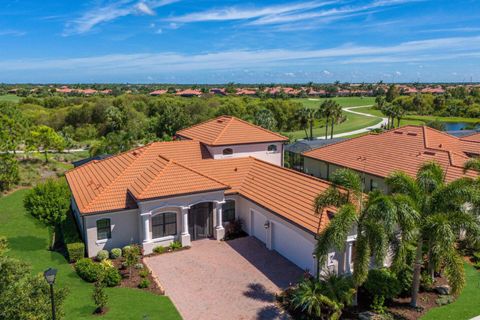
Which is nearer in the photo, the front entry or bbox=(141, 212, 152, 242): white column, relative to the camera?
bbox=(141, 212, 152, 242): white column

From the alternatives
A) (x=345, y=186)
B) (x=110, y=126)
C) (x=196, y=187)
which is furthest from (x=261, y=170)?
(x=110, y=126)

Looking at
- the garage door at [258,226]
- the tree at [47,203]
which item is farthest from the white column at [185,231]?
the tree at [47,203]

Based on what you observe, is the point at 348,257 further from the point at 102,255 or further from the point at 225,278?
the point at 102,255

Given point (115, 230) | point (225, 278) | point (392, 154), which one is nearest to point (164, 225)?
point (115, 230)

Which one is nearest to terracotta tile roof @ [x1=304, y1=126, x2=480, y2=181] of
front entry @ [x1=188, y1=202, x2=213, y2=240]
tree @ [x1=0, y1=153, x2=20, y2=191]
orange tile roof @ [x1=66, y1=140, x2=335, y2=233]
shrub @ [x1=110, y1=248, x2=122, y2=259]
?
orange tile roof @ [x1=66, y1=140, x2=335, y2=233]

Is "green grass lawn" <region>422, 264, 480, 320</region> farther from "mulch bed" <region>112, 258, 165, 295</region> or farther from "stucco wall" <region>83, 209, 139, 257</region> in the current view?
"stucco wall" <region>83, 209, 139, 257</region>
